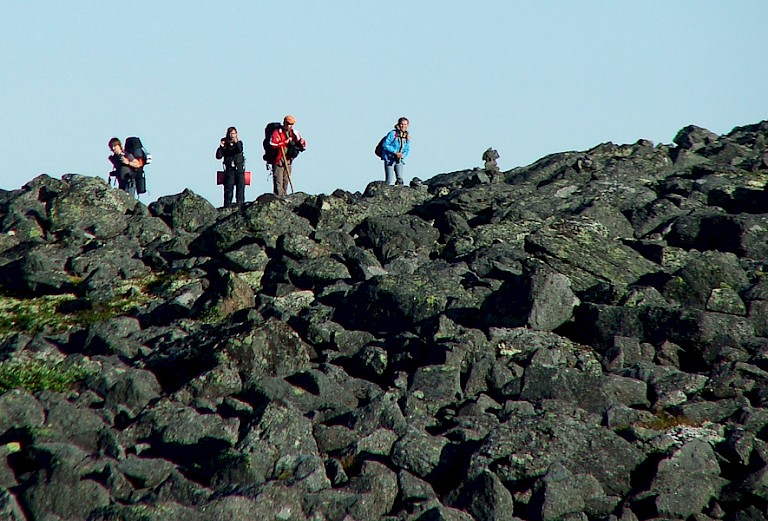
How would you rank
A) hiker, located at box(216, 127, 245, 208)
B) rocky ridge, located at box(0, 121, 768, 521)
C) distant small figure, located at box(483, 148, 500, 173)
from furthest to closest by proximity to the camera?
distant small figure, located at box(483, 148, 500, 173) < hiker, located at box(216, 127, 245, 208) < rocky ridge, located at box(0, 121, 768, 521)

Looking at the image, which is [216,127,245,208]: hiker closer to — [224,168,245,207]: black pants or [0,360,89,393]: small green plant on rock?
[224,168,245,207]: black pants

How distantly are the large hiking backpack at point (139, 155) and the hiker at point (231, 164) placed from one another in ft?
10.00

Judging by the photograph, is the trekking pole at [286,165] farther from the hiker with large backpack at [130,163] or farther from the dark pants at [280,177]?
the hiker with large backpack at [130,163]

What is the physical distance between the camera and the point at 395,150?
42.4m

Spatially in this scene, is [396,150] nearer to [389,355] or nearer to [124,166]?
[124,166]

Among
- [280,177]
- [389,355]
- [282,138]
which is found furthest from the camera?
[280,177]

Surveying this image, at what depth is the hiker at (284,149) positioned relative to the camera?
39812 millimetres

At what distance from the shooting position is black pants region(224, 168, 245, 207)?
4034 cm

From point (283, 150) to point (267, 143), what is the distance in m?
0.61

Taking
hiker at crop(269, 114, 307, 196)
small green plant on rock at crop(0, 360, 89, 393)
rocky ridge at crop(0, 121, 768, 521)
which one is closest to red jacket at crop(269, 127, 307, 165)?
hiker at crop(269, 114, 307, 196)

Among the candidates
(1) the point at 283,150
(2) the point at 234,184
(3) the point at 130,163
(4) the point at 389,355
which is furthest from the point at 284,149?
(4) the point at 389,355

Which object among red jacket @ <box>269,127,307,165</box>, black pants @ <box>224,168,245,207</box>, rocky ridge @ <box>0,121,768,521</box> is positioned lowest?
rocky ridge @ <box>0,121,768,521</box>

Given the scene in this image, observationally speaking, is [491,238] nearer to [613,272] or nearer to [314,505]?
[613,272]

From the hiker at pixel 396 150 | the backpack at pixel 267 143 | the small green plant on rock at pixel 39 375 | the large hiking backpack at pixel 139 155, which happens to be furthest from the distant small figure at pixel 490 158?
the small green plant on rock at pixel 39 375
